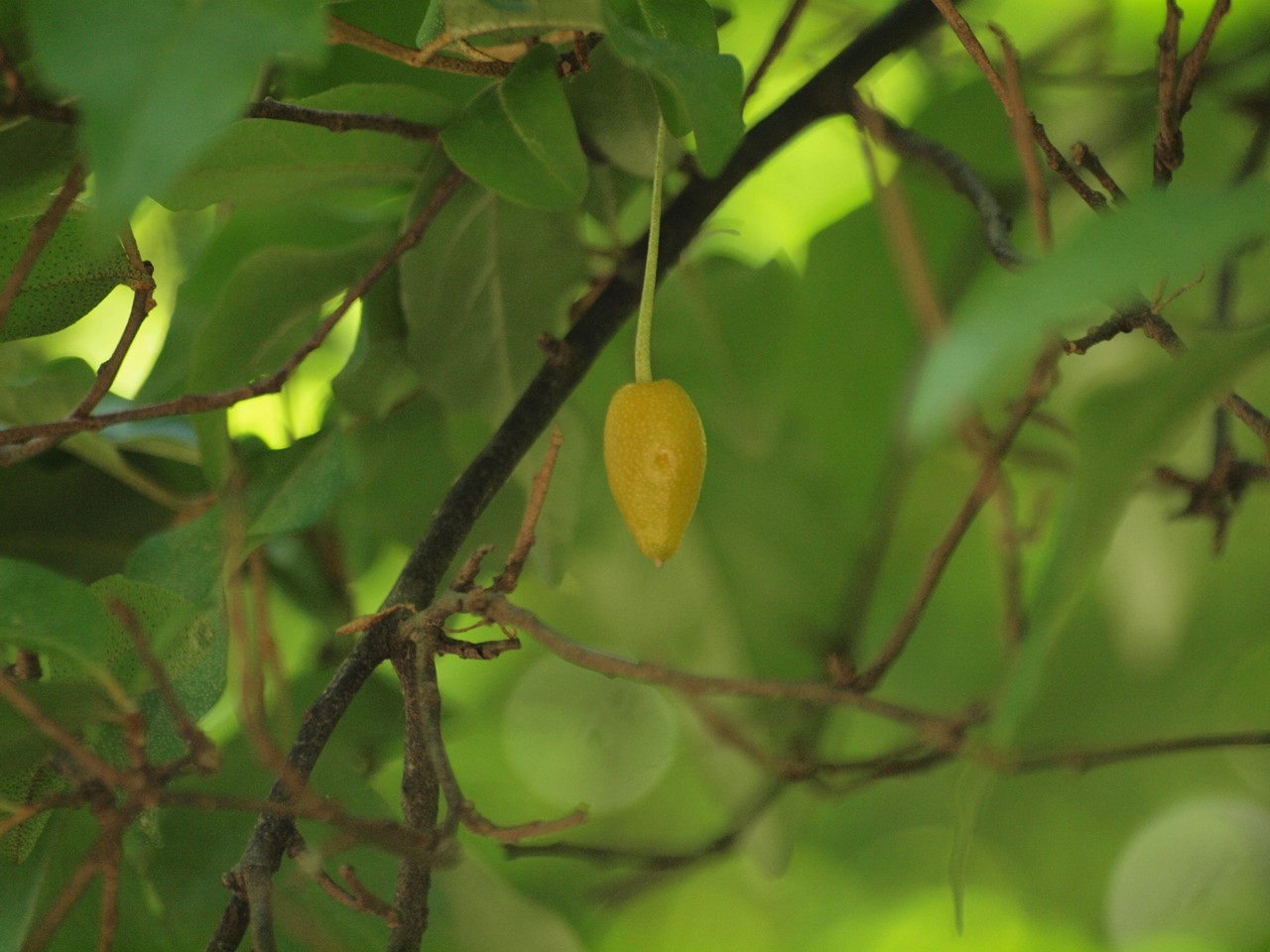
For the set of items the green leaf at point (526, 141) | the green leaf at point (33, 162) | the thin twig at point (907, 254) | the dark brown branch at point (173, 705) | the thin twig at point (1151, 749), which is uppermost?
the thin twig at point (907, 254)

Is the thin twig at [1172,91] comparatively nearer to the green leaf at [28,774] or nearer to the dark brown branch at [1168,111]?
the dark brown branch at [1168,111]

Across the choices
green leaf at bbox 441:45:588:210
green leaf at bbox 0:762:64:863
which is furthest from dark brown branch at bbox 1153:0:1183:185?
green leaf at bbox 0:762:64:863

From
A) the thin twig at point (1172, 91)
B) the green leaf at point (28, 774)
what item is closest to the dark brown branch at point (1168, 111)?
the thin twig at point (1172, 91)

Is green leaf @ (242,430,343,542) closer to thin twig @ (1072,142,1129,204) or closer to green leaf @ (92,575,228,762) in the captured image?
green leaf @ (92,575,228,762)

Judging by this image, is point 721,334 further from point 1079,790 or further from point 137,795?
point 1079,790

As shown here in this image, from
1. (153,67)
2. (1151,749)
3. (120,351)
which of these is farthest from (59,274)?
(1151,749)

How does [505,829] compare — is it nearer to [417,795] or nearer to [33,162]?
[417,795]
